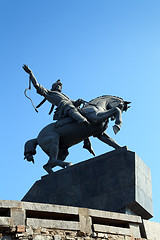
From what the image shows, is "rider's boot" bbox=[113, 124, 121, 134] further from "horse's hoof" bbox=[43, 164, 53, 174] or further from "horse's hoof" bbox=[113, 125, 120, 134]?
"horse's hoof" bbox=[43, 164, 53, 174]

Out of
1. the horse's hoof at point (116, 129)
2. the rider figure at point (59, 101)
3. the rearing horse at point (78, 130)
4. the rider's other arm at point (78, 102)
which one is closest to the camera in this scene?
the horse's hoof at point (116, 129)

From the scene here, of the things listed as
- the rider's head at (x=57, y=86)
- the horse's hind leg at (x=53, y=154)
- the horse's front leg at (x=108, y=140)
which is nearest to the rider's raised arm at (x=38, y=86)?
the rider's head at (x=57, y=86)

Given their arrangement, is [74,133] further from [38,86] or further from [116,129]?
[38,86]

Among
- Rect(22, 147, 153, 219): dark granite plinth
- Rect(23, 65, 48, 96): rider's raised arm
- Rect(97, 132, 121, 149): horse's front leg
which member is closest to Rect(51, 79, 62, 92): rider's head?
Rect(23, 65, 48, 96): rider's raised arm

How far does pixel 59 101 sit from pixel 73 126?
95 cm

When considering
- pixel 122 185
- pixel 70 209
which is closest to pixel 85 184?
pixel 122 185

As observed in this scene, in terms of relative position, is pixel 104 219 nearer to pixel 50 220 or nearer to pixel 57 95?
pixel 50 220

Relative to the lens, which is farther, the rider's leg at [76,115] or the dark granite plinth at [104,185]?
the rider's leg at [76,115]

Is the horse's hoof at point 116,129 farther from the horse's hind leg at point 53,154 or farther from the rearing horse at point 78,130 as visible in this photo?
the horse's hind leg at point 53,154

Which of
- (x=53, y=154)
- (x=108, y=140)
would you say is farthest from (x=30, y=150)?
(x=108, y=140)

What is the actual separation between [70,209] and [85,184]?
2.56 meters

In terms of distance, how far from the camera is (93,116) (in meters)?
13.1

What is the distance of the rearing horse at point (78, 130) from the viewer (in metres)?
13.1

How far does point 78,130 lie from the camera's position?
13234 mm
